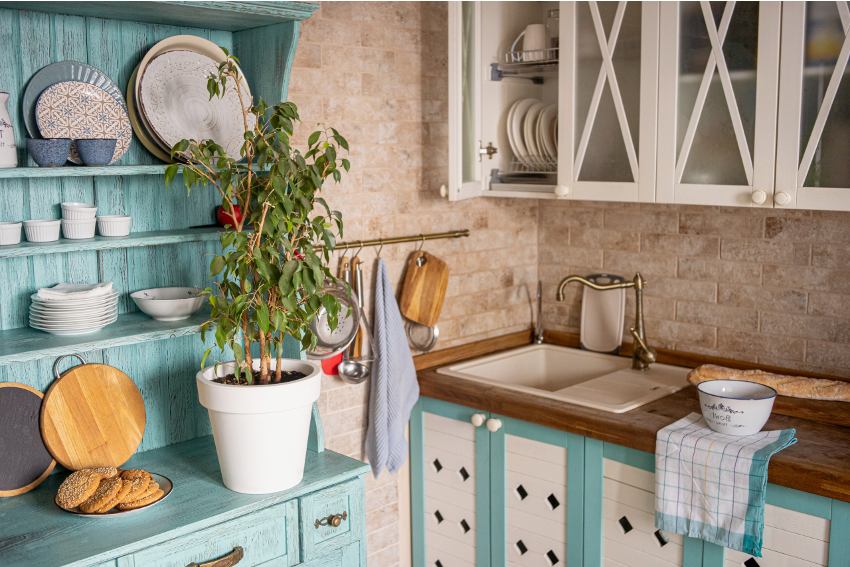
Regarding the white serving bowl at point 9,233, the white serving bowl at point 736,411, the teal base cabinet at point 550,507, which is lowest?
the teal base cabinet at point 550,507

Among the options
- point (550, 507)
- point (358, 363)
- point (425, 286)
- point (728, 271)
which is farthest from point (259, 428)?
point (728, 271)

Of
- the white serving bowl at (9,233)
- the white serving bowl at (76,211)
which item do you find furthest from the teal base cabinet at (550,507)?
the white serving bowl at (9,233)

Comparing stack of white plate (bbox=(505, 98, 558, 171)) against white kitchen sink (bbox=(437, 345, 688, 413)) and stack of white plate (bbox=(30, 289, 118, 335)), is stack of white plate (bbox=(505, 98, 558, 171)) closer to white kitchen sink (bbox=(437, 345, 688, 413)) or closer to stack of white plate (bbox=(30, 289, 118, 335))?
white kitchen sink (bbox=(437, 345, 688, 413))

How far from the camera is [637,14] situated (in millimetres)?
2680

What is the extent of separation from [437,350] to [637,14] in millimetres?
1324

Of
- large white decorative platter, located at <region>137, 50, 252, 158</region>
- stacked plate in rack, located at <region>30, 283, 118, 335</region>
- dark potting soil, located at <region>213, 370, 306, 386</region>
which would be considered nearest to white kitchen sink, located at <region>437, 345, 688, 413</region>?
dark potting soil, located at <region>213, 370, 306, 386</region>

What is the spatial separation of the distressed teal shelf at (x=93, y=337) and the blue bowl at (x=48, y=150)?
0.40 m

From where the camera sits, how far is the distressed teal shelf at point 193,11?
6.73 ft

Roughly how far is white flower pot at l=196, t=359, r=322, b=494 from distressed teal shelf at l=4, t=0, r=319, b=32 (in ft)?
2.81

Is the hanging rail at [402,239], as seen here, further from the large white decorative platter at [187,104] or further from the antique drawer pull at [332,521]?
the antique drawer pull at [332,521]

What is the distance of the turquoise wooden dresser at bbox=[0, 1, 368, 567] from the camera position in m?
1.96

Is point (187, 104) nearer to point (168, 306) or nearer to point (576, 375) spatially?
point (168, 306)

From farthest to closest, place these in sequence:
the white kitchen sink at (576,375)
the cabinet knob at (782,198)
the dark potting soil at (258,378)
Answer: the white kitchen sink at (576,375) → the cabinet knob at (782,198) → the dark potting soil at (258,378)

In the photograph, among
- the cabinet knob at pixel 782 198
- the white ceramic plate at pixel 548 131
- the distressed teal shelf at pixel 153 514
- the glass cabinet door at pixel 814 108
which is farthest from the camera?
the white ceramic plate at pixel 548 131
